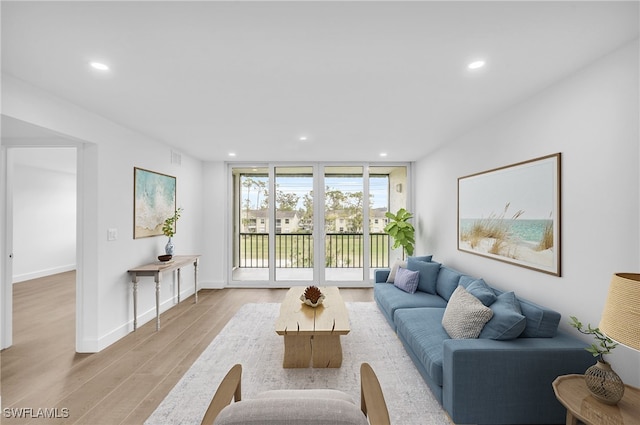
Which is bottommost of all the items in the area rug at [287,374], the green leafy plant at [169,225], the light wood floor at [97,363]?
the light wood floor at [97,363]

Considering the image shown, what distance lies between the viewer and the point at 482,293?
8.09ft

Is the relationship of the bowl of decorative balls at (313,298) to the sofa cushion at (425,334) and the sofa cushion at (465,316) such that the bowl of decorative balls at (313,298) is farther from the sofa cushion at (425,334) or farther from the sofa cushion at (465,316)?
the sofa cushion at (465,316)

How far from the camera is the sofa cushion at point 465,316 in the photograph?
2145 mm

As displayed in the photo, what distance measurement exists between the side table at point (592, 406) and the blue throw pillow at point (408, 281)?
6.81ft

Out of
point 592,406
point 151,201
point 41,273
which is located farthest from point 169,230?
point 41,273

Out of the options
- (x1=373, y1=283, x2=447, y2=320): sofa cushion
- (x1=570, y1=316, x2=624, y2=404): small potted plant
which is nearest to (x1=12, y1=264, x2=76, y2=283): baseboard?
(x1=373, y1=283, x2=447, y2=320): sofa cushion

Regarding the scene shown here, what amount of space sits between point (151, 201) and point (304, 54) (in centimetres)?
320

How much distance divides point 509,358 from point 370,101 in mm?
2263

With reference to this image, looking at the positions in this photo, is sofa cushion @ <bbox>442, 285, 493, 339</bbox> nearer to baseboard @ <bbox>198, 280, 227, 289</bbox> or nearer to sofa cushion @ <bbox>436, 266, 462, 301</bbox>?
sofa cushion @ <bbox>436, 266, 462, 301</bbox>

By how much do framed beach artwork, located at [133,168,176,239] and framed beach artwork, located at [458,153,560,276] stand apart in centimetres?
420

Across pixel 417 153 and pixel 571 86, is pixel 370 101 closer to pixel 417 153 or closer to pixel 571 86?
pixel 571 86

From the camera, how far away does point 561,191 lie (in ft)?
7.25

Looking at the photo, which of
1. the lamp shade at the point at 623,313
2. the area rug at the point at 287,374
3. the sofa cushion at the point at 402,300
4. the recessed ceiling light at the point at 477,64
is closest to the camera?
the lamp shade at the point at 623,313

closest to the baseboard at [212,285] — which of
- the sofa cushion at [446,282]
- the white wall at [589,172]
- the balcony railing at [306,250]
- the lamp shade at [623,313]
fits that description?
the balcony railing at [306,250]
